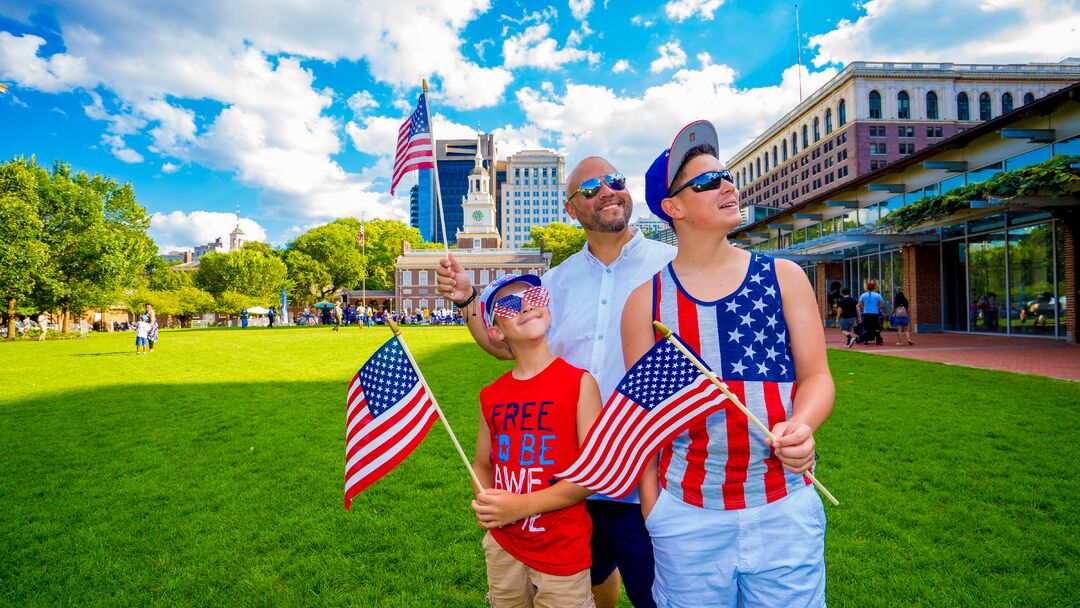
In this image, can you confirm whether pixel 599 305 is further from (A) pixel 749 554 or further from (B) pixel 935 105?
(B) pixel 935 105

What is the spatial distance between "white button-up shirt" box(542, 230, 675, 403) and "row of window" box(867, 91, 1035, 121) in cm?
7445

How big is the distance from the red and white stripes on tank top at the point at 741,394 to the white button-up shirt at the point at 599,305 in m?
0.56

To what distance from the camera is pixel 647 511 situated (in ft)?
5.93

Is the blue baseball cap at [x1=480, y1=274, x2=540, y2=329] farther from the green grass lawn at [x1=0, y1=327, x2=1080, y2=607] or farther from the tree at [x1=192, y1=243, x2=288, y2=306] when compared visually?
the tree at [x1=192, y1=243, x2=288, y2=306]

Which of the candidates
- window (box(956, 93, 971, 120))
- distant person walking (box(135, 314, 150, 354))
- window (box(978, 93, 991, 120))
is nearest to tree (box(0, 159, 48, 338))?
distant person walking (box(135, 314, 150, 354))

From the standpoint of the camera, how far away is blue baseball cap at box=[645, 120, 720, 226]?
1.90m

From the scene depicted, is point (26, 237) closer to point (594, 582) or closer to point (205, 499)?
point (205, 499)

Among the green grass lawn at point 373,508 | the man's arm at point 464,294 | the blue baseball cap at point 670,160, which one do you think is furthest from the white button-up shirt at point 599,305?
the green grass lawn at point 373,508

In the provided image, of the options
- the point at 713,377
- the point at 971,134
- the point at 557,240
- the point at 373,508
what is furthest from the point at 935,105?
the point at 713,377

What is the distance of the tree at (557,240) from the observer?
225 feet

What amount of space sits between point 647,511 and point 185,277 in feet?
241

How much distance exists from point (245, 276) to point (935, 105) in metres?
79.1

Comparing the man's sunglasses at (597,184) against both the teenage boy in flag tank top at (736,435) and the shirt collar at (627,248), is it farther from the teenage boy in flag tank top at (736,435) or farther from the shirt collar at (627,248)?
the teenage boy in flag tank top at (736,435)

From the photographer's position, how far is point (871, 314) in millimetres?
17078
